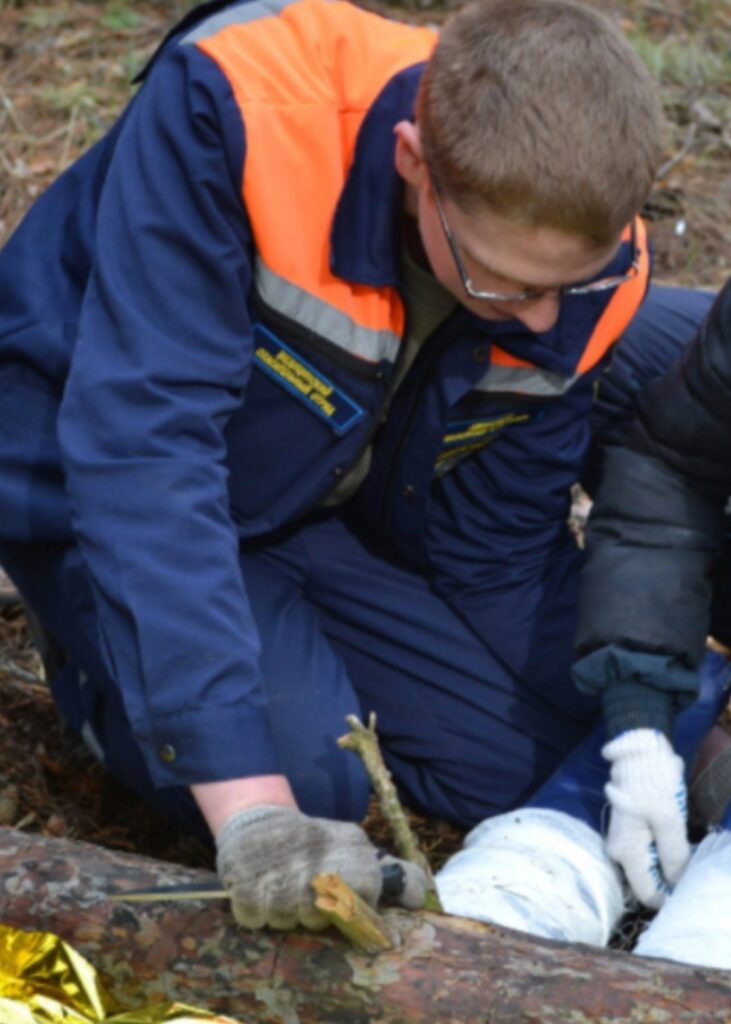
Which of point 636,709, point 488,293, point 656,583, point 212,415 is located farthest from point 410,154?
point 636,709

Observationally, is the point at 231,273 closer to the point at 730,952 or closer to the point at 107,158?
the point at 107,158

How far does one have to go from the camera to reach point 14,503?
8.11ft

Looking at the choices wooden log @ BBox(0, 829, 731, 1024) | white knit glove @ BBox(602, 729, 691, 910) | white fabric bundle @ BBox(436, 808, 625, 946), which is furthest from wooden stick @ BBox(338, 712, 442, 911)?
white knit glove @ BBox(602, 729, 691, 910)

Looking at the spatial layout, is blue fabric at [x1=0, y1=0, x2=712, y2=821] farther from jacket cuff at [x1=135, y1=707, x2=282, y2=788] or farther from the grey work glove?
the grey work glove

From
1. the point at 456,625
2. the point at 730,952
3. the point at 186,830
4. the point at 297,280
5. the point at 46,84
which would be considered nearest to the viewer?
the point at 730,952

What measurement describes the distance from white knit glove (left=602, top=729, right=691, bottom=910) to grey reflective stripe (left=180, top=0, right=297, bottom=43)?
125 cm

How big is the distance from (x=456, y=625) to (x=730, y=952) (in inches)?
36.9

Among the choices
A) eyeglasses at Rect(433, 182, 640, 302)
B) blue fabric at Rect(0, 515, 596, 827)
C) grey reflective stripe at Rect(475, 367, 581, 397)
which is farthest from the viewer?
blue fabric at Rect(0, 515, 596, 827)

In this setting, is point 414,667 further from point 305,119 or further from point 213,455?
point 305,119

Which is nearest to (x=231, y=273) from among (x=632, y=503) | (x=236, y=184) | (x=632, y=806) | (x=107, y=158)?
(x=236, y=184)

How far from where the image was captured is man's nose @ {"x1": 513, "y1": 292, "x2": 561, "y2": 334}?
2236 millimetres

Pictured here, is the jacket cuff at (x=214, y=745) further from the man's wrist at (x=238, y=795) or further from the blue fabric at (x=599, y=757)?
the blue fabric at (x=599, y=757)

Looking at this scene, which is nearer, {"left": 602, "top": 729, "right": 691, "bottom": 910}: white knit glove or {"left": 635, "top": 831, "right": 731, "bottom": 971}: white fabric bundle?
{"left": 635, "top": 831, "right": 731, "bottom": 971}: white fabric bundle

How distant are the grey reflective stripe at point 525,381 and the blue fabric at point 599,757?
563 millimetres
